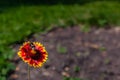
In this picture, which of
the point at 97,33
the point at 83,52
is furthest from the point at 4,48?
the point at 97,33

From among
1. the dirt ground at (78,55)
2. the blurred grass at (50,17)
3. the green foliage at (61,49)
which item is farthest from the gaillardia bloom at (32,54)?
the blurred grass at (50,17)

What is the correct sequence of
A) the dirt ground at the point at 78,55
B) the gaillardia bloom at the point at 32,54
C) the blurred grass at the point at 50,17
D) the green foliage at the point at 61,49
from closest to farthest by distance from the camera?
the gaillardia bloom at the point at 32,54 < the dirt ground at the point at 78,55 < the green foliage at the point at 61,49 < the blurred grass at the point at 50,17

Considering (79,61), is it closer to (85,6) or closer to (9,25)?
(9,25)

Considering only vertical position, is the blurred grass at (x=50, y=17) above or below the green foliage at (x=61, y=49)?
above

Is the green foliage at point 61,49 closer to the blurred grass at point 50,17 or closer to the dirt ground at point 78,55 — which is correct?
the dirt ground at point 78,55

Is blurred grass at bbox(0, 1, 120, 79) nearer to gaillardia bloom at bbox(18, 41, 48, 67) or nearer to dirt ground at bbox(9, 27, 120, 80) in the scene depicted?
dirt ground at bbox(9, 27, 120, 80)

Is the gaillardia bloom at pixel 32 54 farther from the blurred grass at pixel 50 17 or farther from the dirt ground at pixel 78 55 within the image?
the blurred grass at pixel 50 17

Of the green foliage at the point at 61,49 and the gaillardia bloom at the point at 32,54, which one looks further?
the green foliage at the point at 61,49

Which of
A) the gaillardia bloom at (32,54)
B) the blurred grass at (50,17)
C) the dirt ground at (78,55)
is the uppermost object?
the blurred grass at (50,17)

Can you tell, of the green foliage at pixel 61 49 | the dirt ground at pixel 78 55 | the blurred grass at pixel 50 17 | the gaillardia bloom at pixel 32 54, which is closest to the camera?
the gaillardia bloom at pixel 32 54
